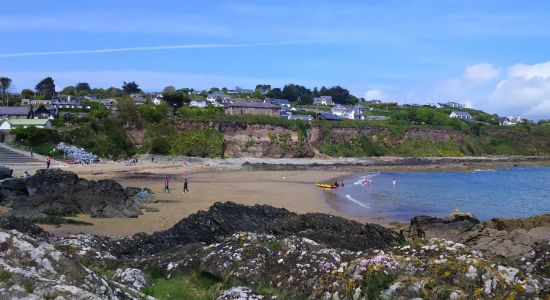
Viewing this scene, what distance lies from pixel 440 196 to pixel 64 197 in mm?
31300

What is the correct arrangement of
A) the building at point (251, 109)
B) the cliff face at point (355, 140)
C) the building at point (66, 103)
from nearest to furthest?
the cliff face at point (355, 140)
the building at point (66, 103)
the building at point (251, 109)

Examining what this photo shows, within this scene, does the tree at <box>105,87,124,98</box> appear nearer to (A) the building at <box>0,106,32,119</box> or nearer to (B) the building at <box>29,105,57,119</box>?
(A) the building at <box>0,106,32,119</box>

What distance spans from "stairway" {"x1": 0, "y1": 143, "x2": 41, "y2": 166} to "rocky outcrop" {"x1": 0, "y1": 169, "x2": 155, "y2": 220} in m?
25.6

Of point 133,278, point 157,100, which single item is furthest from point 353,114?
point 133,278

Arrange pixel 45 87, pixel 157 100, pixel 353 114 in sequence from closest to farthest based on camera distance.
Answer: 1. pixel 157 100
2. pixel 353 114
3. pixel 45 87

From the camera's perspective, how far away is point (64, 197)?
27203mm

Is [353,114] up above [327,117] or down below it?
above

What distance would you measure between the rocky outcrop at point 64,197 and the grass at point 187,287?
1804cm

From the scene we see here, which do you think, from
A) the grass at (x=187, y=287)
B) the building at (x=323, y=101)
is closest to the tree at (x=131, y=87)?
the building at (x=323, y=101)

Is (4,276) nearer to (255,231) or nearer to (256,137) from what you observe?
(255,231)

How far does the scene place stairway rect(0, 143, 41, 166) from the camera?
5331cm

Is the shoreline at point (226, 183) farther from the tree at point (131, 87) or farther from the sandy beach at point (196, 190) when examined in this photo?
the tree at point (131, 87)

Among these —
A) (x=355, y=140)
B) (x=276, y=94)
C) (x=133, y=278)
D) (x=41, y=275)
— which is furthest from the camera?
(x=276, y=94)

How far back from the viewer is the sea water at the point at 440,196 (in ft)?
117
